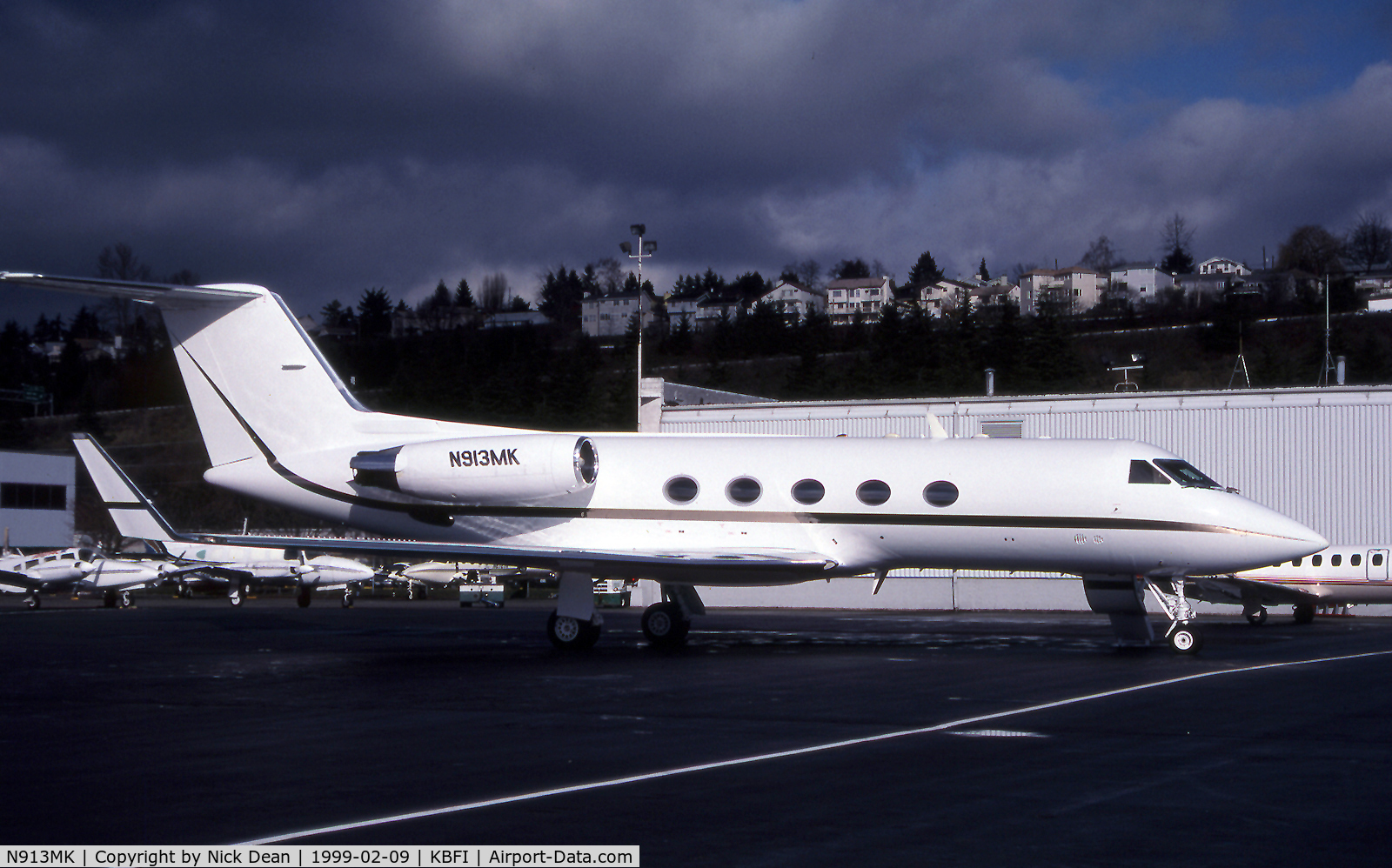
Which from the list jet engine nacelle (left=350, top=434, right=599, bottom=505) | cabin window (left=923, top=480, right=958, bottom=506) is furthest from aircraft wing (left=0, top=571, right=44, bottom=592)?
cabin window (left=923, top=480, right=958, bottom=506)

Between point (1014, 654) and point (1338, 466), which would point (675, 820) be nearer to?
point (1014, 654)

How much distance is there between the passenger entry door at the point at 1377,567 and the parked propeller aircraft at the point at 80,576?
35.7 m

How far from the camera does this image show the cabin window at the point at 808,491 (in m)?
18.8

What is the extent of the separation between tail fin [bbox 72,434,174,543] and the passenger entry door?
25.0 meters

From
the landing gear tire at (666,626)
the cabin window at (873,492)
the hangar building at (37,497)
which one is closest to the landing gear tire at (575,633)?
the landing gear tire at (666,626)

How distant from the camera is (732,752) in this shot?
9.20 meters

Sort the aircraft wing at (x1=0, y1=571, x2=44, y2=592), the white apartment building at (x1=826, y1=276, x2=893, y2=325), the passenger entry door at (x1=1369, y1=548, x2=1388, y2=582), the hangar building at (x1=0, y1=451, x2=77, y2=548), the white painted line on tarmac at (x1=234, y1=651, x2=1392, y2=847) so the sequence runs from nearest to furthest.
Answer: the white painted line on tarmac at (x1=234, y1=651, x2=1392, y2=847), the passenger entry door at (x1=1369, y1=548, x2=1388, y2=582), the aircraft wing at (x1=0, y1=571, x2=44, y2=592), the hangar building at (x1=0, y1=451, x2=77, y2=548), the white apartment building at (x1=826, y1=276, x2=893, y2=325)

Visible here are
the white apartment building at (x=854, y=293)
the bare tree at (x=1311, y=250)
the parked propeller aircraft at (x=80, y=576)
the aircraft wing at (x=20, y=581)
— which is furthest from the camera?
the white apartment building at (x=854, y=293)

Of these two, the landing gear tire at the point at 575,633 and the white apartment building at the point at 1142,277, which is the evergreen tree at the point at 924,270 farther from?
the landing gear tire at the point at 575,633

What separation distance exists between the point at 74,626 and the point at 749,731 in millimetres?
22066

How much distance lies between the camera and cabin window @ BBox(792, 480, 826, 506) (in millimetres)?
18766

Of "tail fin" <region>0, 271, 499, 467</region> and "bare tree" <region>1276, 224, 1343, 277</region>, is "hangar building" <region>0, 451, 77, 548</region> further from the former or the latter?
"bare tree" <region>1276, 224, 1343, 277</region>

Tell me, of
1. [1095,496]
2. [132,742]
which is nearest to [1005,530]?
[1095,496]

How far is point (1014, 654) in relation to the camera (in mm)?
17891
